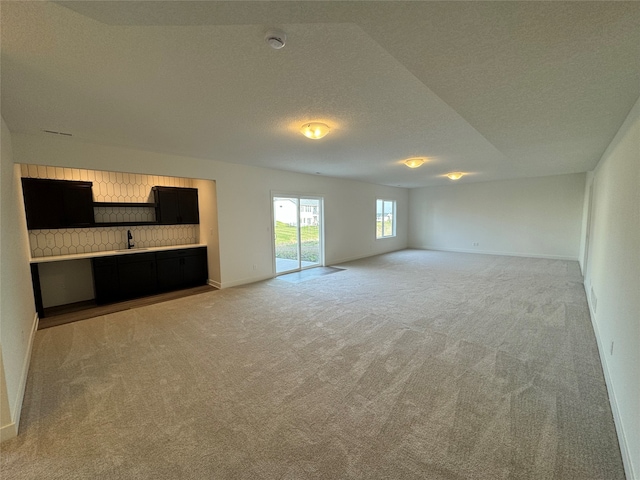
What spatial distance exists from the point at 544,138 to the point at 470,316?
8.30 ft

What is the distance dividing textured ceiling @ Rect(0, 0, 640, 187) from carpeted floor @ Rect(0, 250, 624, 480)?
91.7 inches

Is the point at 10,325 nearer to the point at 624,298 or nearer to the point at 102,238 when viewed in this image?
the point at 102,238

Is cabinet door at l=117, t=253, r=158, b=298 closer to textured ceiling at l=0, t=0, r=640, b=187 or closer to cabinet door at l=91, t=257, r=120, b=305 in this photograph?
cabinet door at l=91, t=257, r=120, b=305

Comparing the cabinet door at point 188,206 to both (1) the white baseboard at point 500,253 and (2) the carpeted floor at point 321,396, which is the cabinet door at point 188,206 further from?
(1) the white baseboard at point 500,253

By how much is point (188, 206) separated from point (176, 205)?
24 centimetres

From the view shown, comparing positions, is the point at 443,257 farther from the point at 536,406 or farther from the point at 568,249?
the point at 536,406

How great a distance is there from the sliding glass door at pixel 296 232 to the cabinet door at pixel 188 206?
1726 millimetres

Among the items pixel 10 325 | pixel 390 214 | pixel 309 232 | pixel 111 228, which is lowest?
pixel 10 325

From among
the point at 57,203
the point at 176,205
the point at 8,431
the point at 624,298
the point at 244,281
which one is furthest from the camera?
the point at 244,281

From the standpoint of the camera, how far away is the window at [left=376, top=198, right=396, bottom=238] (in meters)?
9.55

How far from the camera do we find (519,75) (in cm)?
178

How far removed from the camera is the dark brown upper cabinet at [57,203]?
4.02 metres

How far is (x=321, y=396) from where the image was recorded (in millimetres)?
2121

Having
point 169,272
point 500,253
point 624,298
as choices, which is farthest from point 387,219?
point 624,298
